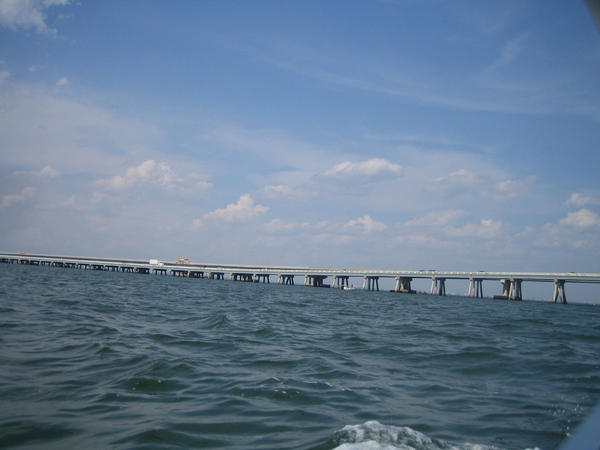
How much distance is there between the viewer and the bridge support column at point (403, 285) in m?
112

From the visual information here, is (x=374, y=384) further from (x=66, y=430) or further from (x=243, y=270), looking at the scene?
(x=243, y=270)

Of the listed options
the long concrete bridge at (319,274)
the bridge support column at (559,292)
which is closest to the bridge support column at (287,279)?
the long concrete bridge at (319,274)

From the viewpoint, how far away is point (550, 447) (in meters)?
5.23

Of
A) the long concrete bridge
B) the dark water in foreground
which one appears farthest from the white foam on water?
the long concrete bridge

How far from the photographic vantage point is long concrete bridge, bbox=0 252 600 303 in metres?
89.6

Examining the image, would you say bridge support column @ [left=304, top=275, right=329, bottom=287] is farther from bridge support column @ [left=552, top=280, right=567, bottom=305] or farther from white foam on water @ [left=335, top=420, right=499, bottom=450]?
white foam on water @ [left=335, top=420, right=499, bottom=450]

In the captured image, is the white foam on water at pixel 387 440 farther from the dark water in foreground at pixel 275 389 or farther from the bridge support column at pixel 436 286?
the bridge support column at pixel 436 286

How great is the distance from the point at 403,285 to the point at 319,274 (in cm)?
2763

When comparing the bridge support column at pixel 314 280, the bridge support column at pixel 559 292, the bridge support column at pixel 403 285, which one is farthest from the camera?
the bridge support column at pixel 314 280

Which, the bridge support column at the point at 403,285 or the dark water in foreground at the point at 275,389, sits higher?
the dark water in foreground at the point at 275,389

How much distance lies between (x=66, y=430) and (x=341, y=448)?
3714mm

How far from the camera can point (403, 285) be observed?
371ft

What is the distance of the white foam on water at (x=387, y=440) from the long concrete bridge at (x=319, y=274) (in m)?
95.8

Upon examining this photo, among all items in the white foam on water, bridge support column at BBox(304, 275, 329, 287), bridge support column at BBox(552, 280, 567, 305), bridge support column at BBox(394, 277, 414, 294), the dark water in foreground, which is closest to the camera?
the white foam on water
